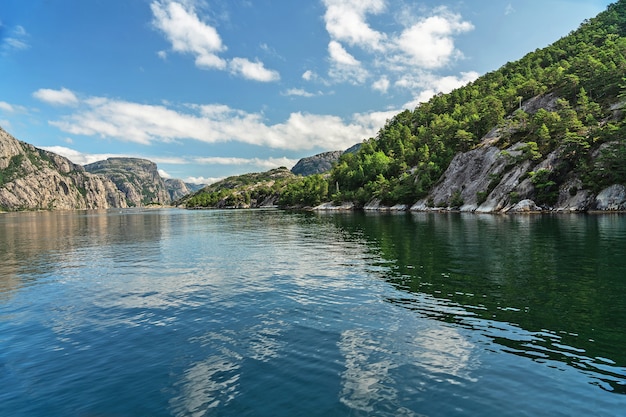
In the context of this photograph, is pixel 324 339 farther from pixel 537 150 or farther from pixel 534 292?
pixel 537 150

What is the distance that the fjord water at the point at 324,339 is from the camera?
11.9 meters

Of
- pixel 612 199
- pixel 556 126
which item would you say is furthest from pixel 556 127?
pixel 612 199

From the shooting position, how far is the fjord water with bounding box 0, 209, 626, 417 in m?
11.9

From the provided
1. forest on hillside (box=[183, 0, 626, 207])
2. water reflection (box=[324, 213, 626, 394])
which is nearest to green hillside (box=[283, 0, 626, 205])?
forest on hillside (box=[183, 0, 626, 207])

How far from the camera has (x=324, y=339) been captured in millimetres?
17359

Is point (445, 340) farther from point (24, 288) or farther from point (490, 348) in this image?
point (24, 288)

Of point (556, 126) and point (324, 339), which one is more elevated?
point (556, 126)

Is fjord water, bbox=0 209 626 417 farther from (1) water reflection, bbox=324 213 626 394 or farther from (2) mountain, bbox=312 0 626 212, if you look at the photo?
(2) mountain, bbox=312 0 626 212

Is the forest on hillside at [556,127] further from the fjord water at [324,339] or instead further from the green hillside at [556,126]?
the fjord water at [324,339]

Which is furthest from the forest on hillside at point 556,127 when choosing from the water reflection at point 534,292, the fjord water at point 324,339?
the fjord water at point 324,339

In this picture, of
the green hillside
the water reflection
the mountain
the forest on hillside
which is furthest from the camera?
the green hillside

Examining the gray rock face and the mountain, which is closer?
the gray rock face

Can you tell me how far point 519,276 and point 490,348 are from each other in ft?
51.1

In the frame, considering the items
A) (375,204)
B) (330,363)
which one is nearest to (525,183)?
(375,204)
